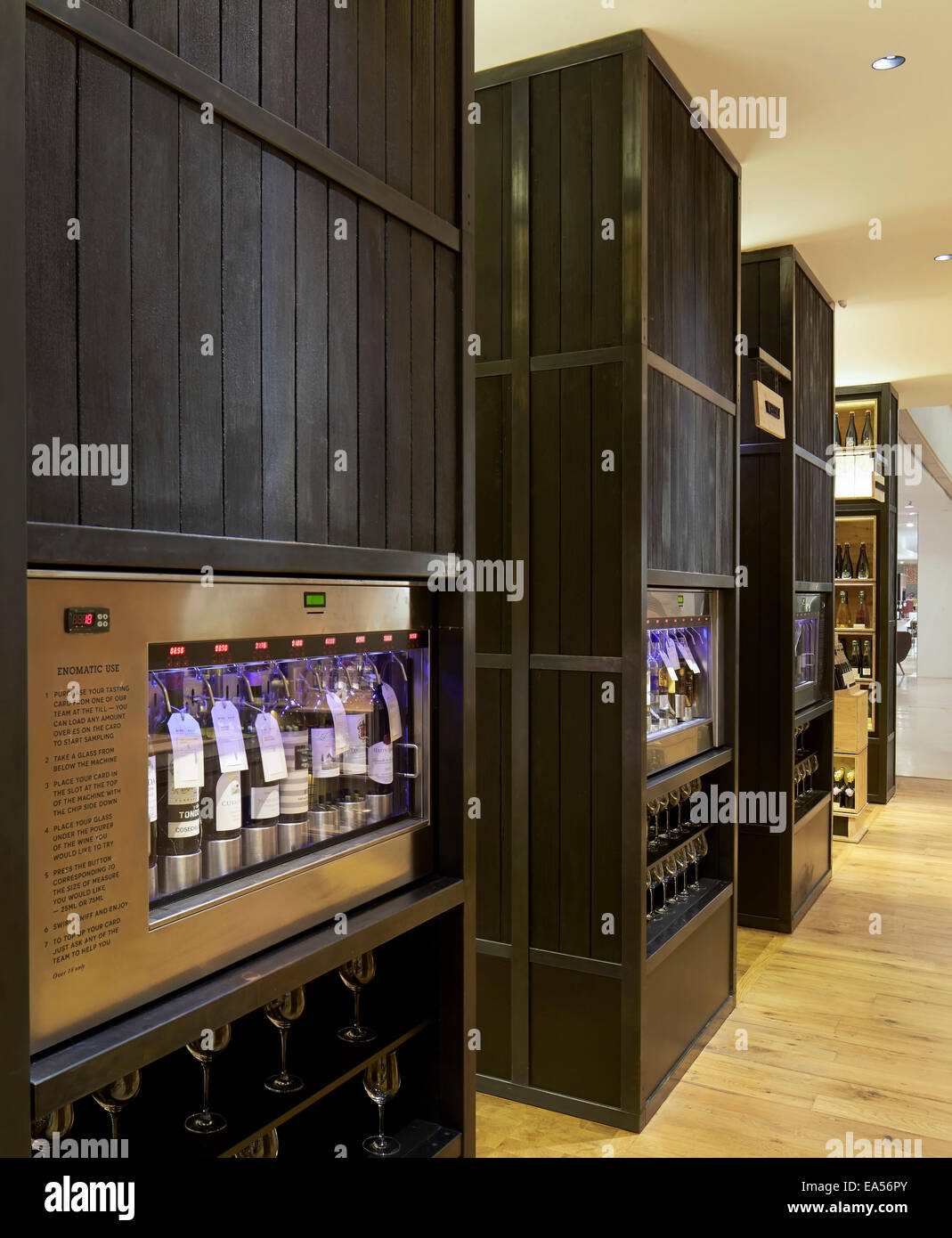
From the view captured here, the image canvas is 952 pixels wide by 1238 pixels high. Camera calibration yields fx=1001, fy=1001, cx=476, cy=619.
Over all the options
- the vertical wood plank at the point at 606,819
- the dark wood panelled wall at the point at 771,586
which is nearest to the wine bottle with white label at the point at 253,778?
the vertical wood plank at the point at 606,819

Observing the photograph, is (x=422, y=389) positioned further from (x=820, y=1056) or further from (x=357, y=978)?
(x=820, y=1056)

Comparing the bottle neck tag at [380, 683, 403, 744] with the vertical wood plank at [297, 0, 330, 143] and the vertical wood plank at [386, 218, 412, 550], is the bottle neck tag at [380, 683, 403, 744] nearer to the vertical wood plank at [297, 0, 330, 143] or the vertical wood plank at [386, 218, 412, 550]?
Result: the vertical wood plank at [386, 218, 412, 550]

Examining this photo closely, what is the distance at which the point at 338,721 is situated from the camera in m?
1.79

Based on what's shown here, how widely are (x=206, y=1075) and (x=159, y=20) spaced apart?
60.6 inches

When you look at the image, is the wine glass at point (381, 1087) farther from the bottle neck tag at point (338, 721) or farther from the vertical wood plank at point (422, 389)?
the vertical wood plank at point (422, 389)

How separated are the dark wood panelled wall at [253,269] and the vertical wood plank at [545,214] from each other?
3.60ft

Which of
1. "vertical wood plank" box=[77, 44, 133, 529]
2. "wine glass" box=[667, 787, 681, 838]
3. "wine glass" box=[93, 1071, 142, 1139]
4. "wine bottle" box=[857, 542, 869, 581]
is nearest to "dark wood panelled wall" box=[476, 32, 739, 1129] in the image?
"wine glass" box=[667, 787, 681, 838]

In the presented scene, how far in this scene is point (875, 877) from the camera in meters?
5.71

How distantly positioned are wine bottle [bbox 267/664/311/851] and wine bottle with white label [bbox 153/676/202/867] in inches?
8.1

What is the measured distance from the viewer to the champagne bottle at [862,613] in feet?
26.4

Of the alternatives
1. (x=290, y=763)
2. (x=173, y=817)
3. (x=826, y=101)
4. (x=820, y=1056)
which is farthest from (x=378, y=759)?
(x=826, y=101)
